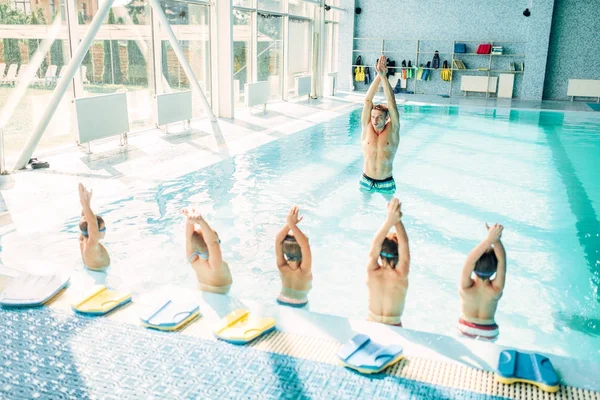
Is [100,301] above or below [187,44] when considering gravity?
below

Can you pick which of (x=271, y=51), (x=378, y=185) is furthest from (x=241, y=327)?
(x=271, y=51)

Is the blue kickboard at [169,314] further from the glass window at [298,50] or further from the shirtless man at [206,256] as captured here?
the glass window at [298,50]

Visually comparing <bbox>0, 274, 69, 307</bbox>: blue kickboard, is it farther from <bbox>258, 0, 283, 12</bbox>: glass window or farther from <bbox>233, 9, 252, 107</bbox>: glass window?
<bbox>258, 0, 283, 12</bbox>: glass window

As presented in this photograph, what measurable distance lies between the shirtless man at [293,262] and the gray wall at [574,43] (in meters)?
16.7

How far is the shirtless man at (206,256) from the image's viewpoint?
3.58m

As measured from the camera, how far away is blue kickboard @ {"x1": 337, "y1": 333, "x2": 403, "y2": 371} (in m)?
2.56

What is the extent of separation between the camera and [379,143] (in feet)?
20.3

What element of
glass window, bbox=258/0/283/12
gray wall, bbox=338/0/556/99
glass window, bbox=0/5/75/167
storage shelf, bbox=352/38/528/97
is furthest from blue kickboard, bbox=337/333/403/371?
gray wall, bbox=338/0/556/99

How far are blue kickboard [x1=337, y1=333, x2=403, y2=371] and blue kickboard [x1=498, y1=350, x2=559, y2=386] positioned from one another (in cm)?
47

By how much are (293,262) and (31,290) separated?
5.14 feet

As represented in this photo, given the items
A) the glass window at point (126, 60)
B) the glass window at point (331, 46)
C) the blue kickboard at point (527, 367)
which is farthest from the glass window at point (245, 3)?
the blue kickboard at point (527, 367)

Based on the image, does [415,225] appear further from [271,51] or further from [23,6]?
[271,51]

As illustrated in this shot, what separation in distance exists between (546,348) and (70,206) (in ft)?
15.4

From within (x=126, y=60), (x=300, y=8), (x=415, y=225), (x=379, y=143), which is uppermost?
(x=300, y=8)
